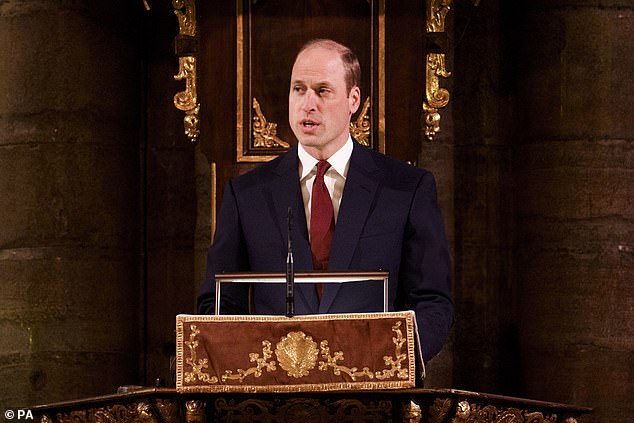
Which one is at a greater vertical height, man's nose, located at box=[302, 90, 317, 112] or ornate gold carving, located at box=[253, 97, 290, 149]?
man's nose, located at box=[302, 90, 317, 112]

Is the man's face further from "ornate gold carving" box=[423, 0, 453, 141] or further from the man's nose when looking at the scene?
"ornate gold carving" box=[423, 0, 453, 141]

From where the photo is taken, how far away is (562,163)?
7504 mm

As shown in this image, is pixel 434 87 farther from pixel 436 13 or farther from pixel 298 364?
pixel 298 364

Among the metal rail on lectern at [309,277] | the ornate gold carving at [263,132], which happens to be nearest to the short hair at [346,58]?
the ornate gold carving at [263,132]

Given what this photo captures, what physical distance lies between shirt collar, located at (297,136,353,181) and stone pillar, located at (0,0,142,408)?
2.10m

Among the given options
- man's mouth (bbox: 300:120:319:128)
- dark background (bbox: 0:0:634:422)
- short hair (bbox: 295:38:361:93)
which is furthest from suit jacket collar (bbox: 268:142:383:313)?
dark background (bbox: 0:0:634:422)

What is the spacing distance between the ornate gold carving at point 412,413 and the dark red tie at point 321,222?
3.35ft

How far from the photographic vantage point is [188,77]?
6391 mm

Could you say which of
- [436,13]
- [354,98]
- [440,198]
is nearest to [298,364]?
[354,98]

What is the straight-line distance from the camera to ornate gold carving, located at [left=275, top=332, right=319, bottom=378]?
4.47 m

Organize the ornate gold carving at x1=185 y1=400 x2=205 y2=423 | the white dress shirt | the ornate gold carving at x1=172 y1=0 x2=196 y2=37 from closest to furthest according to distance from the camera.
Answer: the ornate gold carving at x1=185 y1=400 x2=205 y2=423
the white dress shirt
the ornate gold carving at x1=172 y1=0 x2=196 y2=37

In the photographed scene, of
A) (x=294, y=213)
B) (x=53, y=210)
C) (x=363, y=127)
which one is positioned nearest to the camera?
(x=294, y=213)

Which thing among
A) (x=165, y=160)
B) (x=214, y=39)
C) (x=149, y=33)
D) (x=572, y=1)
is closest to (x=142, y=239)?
(x=165, y=160)

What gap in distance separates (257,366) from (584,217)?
10.9 feet
